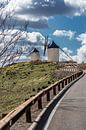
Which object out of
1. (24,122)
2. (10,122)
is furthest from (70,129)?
(10,122)

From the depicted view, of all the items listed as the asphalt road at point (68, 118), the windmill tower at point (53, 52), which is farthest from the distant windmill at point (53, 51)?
the asphalt road at point (68, 118)

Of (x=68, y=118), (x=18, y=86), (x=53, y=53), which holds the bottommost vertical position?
(x=18, y=86)

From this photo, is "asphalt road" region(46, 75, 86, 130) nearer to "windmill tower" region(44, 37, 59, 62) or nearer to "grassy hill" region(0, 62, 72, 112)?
"grassy hill" region(0, 62, 72, 112)

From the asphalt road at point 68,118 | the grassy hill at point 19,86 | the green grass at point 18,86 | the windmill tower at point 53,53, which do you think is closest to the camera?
the asphalt road at point 68,118

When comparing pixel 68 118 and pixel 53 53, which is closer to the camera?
pixel 68 118

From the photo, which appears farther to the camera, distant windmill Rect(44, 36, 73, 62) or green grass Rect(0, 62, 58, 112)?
distant windmill Rect(44, 36, 73, 62)

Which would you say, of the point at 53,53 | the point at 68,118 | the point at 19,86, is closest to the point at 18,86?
the point at 19,86

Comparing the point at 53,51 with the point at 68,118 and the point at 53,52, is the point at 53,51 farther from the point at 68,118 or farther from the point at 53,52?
the point at 68,118

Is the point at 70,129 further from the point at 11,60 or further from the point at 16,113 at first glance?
the point at 11,60

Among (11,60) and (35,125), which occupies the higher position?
(11,60)

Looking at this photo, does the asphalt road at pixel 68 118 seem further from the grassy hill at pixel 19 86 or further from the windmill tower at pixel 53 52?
the windmill tower at pixel 53 52

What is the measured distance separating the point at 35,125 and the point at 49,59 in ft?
443

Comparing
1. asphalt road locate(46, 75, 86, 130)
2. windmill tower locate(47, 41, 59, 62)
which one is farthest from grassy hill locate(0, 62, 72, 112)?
windmill tower locate(47, 41, 59, 62)

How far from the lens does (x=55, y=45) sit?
6353 inches
